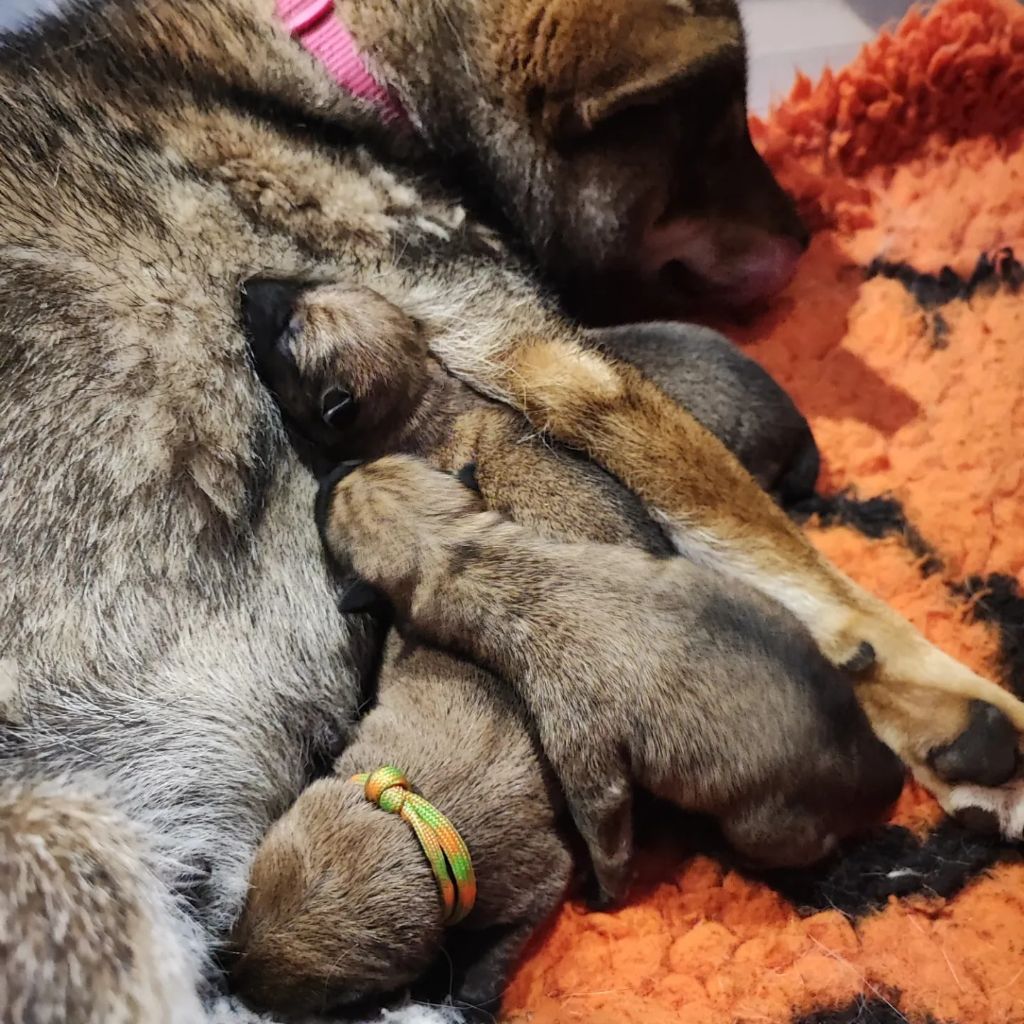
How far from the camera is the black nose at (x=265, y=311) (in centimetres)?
169

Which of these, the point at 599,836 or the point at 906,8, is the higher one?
the point at 906,8

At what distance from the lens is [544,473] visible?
175 centimetres

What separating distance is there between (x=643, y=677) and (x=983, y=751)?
0.53m

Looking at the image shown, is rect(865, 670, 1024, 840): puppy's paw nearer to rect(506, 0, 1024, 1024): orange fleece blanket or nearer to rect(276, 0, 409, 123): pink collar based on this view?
rect(506, 0, 1024, 1024): orange fleece blanket

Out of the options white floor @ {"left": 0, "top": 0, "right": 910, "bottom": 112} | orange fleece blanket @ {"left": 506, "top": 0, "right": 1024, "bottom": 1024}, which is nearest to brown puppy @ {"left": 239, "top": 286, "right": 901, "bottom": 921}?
orange fleece blanket @ {"left": 506, "top": 0, "right": 1024, "bottom": 1024}

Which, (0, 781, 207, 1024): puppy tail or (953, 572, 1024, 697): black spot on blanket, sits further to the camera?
(953, 572, 1024, 697): black spot on blanket

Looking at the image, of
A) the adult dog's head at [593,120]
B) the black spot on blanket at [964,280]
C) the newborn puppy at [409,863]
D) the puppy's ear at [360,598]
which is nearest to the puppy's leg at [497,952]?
the newborn puppy at [409,863]

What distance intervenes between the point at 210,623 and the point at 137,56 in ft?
3.03

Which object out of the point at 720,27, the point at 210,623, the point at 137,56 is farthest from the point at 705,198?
the point at 210,623

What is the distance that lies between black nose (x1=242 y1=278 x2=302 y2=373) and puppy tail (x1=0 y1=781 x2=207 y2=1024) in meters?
0.71

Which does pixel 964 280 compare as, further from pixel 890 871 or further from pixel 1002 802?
pixel 890 871

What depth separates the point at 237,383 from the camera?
1.70m

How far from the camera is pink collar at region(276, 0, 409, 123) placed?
1837 mm

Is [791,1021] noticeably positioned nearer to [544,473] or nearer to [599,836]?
[599,836]
